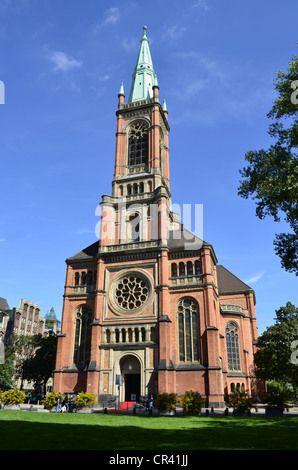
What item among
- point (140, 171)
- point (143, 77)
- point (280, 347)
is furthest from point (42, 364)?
point (143, 77)

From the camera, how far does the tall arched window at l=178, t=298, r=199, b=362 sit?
128ft

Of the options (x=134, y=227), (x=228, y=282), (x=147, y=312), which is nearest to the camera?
(x=147, y=312)

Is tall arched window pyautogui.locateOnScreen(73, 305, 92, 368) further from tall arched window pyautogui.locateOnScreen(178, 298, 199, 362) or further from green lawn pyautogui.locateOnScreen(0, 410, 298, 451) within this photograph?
green lawn pyautogui.locateOnScreen(0, 410, 298, 451)

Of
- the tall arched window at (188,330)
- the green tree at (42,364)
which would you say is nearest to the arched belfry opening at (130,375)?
the tall arched window at (188,330)

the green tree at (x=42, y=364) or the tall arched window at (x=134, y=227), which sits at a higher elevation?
the tall arched window at (x=134, y=227)

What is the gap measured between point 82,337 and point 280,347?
22.9 metres

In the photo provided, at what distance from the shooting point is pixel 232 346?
156 ft

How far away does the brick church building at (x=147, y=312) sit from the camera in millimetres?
38250

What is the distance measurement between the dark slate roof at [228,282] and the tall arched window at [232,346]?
7050mm

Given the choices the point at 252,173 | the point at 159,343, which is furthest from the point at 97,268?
the point at 252,173

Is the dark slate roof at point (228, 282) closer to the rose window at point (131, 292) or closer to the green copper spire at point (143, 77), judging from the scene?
the rose window at point (131, 292)

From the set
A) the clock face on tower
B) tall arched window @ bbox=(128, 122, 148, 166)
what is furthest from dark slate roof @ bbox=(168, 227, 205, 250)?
tall arched window @ bbox=(128, 122, 148, 166)

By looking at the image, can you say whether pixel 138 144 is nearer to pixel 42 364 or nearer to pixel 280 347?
pixel 280 347

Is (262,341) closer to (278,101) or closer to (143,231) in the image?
(143,231)
